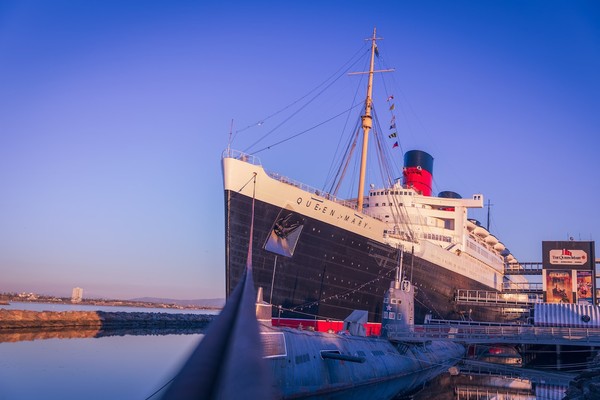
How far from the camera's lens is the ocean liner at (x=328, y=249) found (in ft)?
88.4

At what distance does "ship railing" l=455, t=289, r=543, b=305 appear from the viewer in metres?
48.4

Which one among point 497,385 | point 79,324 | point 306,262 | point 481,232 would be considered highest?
point 481,232

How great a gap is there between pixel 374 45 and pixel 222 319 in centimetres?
3796

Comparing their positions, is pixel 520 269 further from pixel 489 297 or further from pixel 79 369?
pixel 79 369

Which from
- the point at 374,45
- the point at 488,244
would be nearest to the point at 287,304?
the point at 374,45

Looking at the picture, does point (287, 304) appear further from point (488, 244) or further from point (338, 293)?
point (488, 244)

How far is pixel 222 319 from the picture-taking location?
289 cm

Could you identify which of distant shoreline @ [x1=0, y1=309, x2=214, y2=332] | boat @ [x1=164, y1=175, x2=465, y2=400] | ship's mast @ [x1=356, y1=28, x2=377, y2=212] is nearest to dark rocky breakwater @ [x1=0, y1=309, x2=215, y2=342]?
distant shoreline @ [x1=0, y1=309, x2=214, y2=332]

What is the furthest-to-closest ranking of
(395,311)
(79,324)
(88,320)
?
(88,320) < (79,324) < (395,311)

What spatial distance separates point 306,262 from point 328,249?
2.04 metres

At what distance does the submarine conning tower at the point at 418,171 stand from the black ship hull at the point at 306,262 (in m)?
17.7

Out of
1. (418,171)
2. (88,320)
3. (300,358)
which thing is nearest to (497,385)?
(300,358)

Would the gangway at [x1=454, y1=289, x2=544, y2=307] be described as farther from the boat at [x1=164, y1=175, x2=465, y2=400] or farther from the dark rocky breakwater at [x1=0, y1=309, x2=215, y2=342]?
the dark rocky breakwater at [x1=0, y1=309, x2=215, y2=342]

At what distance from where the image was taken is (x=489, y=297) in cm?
5381
